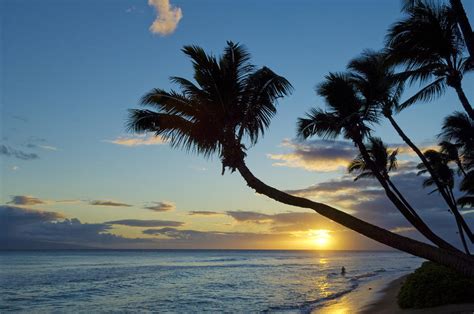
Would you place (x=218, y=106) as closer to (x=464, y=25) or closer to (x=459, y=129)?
(x=464, y=25)

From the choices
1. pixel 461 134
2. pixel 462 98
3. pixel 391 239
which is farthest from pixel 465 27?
pixel 461 134

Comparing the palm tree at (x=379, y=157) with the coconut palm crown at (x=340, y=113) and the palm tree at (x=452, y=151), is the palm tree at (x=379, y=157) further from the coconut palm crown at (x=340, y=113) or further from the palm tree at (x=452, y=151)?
the palm tree at (x=452, y=151)

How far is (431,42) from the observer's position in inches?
382

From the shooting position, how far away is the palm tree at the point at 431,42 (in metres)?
9.64

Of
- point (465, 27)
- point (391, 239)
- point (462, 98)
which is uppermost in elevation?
point (465, 27)

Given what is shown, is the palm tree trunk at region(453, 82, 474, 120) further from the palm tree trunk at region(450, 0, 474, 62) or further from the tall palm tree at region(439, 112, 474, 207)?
the tall palm tree at region(439, 112, 474, 207)

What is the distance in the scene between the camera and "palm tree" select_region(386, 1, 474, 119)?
31.6ft

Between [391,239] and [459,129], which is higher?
[459,129]

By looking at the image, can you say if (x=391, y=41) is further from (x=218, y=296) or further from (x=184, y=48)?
(x=218, y=296)

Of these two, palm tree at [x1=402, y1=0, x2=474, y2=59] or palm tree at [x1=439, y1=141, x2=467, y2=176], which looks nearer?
palm tree at [x1=402, y1=0, x2=474, y2=59]

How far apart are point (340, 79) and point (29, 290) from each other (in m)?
34.1

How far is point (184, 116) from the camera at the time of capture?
10.8 metres

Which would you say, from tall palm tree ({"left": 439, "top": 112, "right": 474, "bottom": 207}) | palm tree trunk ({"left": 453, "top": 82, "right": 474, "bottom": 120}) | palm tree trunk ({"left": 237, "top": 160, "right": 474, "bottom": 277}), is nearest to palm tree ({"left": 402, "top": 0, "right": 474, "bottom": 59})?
palm tree trunk ({"left": 453, "top": 82, "right": 474, "bottom": 120})

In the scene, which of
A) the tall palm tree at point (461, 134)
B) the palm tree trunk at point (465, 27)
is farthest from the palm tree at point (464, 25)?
the tall palm tree at point (461, 134)
